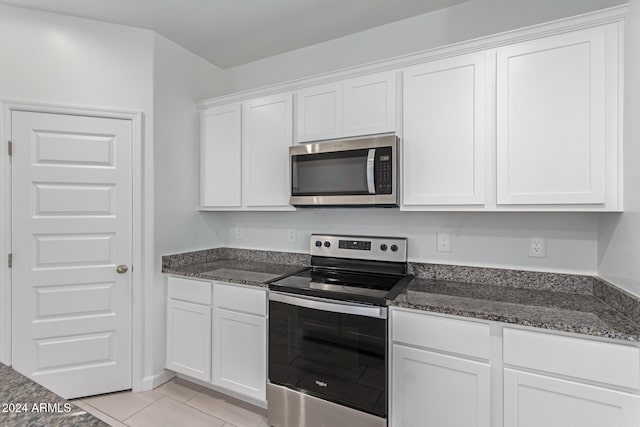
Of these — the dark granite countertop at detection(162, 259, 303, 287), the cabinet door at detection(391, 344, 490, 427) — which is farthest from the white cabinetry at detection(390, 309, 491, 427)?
the dark granite countertop at detection(162, 259, 303, 287)

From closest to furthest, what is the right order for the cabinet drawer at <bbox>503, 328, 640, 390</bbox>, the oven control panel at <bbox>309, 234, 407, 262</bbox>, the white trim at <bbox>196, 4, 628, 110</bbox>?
1. the cabinet drawer at <bbox>503, 328, 640, 390</bbox>
2. the white trim at <bbox>196, 4, 628, 110</bbox>
3. the oven control panel at <bbox>309, 234, 407, 262</bbox>

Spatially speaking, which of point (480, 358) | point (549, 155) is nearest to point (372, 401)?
point (480, 358)

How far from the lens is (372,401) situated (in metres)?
1.69

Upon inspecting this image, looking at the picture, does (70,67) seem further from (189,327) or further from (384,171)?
(384,171)

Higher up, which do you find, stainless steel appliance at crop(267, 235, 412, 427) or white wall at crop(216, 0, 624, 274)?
white wall at crop(216, 0, 624, 274)

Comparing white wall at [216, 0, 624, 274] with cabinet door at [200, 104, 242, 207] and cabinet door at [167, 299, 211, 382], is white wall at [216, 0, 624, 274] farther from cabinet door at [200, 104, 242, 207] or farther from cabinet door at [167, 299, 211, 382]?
cabinet door at [167, 299, 211, 382]

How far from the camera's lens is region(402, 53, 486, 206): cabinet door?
1745 mm

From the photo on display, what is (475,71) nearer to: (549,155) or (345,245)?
(549,155)

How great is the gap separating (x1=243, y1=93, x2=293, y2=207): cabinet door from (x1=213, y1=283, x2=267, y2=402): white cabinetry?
2.38 ft

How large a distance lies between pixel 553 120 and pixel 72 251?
3133 millimetres

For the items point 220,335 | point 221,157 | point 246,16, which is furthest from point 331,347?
point 246,16

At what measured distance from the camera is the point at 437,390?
5.15 ft

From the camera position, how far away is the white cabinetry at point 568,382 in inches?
49.0

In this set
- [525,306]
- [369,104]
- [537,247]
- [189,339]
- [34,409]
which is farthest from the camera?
[189,339]
